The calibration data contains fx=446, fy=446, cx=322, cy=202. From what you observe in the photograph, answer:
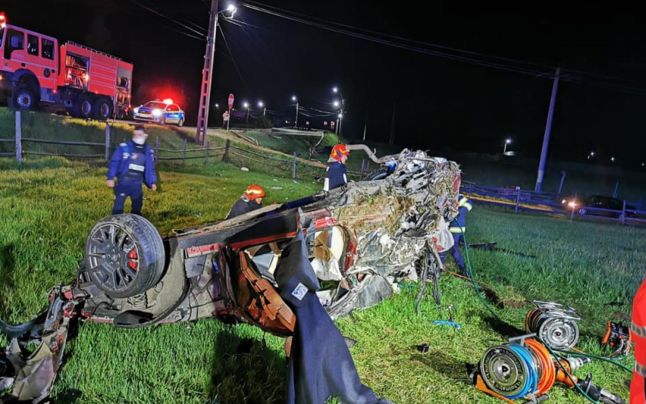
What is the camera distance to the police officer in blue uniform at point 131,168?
20.1ft

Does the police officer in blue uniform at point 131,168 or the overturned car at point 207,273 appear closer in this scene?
the overturned car at point 207,273

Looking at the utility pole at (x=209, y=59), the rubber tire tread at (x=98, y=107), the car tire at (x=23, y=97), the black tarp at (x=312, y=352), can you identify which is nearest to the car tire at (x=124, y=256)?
the black tarp at (x=312, y=352)

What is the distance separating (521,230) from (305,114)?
130ft

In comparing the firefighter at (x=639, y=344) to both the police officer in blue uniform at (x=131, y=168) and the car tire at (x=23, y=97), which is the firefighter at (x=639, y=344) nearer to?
the police officer in blue uniform at (x=131, y=168)

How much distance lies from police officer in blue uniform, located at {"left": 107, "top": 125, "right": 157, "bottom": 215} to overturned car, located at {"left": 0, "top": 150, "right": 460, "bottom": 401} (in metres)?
2.71

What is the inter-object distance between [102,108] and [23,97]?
422 centimetres

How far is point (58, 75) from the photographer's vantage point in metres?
15.5

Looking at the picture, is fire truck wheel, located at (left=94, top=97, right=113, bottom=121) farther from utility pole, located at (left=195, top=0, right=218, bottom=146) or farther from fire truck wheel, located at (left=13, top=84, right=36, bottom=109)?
utility pole, located at (left=195, top=0, right=218, bottom=146)

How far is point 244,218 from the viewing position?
13.4 feet

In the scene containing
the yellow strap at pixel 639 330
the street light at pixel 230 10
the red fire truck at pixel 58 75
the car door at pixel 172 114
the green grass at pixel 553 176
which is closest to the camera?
the yellow strap at pixel 639 330

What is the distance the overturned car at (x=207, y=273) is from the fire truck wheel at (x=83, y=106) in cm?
1586

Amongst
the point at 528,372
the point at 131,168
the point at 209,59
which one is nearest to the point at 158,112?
the point at 209,59

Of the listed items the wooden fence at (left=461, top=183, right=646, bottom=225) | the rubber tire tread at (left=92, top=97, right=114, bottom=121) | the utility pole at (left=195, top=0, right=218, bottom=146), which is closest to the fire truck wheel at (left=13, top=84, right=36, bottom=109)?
the rubber tire tread at (left=92, top=97, right=114, bottom=121)

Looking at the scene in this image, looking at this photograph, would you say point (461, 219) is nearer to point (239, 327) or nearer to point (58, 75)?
point (239, 327)
